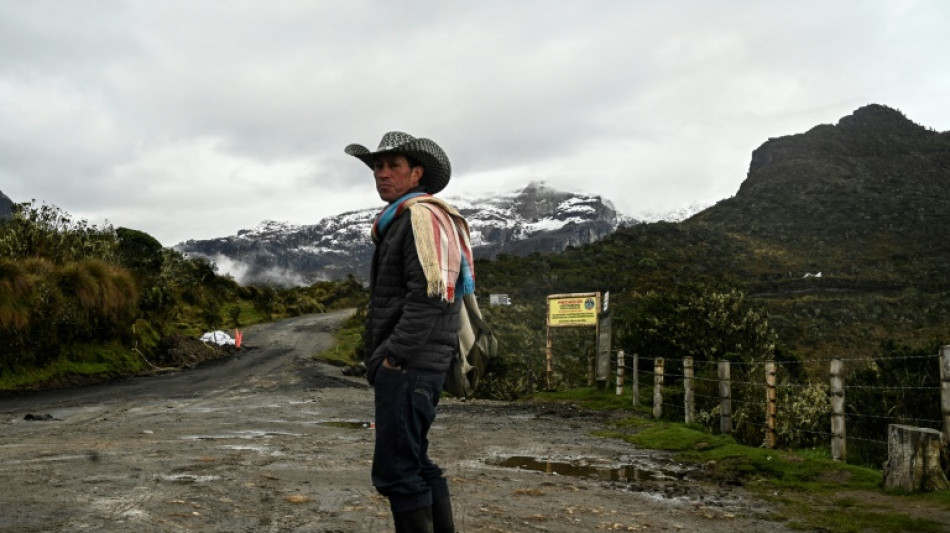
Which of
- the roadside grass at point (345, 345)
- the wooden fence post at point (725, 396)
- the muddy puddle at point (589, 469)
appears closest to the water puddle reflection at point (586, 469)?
the muddy puddle at point (589, 469)

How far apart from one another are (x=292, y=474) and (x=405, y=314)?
3.40 metres

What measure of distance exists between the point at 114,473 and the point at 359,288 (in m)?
56.7

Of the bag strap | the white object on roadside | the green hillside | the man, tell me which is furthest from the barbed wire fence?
the white object on roadside

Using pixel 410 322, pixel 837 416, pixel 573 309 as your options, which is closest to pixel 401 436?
pixel 410 322

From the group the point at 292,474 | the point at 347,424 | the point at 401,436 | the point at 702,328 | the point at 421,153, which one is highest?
the point at 421,153

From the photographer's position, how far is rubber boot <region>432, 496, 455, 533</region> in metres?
3.45

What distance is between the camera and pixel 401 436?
126 inches

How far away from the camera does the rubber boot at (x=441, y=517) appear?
345 centimetres

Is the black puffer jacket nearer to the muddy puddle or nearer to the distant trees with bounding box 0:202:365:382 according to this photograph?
the muddy puddle

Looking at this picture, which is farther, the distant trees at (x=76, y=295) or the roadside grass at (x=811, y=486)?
the distant trees at (x=76, y=295)

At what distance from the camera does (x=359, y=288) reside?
203ft

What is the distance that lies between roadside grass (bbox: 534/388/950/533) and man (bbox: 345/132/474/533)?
313cm

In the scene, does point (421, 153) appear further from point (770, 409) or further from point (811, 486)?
point (770, 409)

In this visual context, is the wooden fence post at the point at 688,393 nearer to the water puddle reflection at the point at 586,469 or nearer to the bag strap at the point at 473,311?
the water puddle reflection at the point at 586,469
